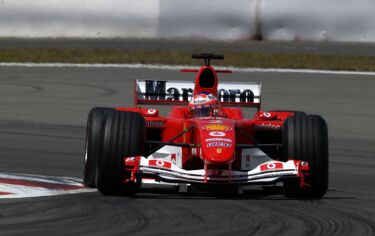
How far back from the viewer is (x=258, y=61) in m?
24.6

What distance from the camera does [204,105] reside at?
36.3 ft

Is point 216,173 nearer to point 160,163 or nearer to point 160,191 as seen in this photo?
point 160,163

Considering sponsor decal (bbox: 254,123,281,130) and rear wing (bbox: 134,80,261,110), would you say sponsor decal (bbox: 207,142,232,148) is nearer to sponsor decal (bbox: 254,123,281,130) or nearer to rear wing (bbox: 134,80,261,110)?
sponsor decal (bbox: 254,123,281,130)

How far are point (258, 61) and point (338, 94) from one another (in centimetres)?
465

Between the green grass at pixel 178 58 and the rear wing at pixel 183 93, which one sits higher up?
the green grass at pixel 178 58

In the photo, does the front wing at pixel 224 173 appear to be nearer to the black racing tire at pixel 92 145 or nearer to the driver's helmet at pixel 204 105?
the black racing tire at pixel 92 145

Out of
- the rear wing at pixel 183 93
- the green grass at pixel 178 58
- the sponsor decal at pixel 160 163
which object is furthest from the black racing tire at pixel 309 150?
the green grass at pixel 178 58

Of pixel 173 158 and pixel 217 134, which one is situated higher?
pixel 217 134

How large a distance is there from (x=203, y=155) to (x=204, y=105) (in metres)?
1.51

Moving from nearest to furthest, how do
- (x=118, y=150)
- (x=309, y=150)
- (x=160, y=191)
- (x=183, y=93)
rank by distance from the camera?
(x=118, y=150), (x=309, y=150), (x=160, y=191), (x=183, y=93)

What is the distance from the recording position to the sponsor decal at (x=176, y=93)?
12156 millimetres

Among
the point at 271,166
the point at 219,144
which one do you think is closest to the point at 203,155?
the point at 219,144

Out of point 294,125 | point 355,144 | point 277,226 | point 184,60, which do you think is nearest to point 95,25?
point 184,60

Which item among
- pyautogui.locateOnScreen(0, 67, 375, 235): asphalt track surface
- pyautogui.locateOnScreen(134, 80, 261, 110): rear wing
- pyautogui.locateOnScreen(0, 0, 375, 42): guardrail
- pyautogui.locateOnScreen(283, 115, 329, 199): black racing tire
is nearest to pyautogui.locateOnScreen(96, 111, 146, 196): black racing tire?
pyautogui.locateOnScreen(0, 67, 375, 235): asphalt track surface
